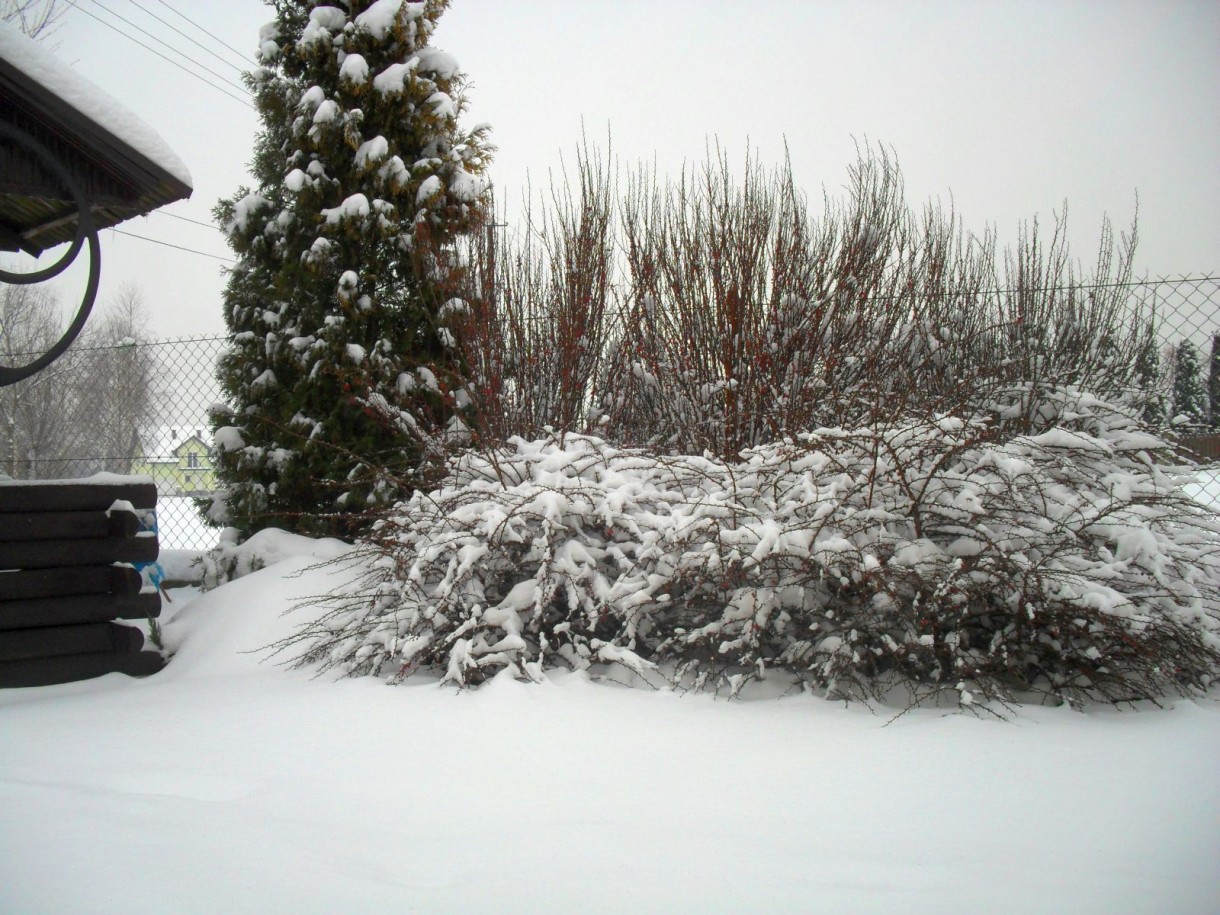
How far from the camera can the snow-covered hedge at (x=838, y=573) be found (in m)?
2.66

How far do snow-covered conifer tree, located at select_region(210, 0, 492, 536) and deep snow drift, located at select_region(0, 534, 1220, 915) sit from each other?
2272 mm

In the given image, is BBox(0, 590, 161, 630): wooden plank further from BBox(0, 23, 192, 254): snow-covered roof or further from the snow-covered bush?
BBox(0, 23, 192, 254): snow-covered roof

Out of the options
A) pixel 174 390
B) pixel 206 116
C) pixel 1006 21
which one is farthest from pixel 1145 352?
pixel 206 116

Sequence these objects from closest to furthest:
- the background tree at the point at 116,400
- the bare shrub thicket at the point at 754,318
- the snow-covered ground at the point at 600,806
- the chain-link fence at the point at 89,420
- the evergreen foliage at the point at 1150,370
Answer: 1. the snow-covered ground at the point at 600,806
2. the bare shrub thicket at the point at 754,318
3. the evergreen foliage at the point at 1150,370
4. the background tree at the point at 116,400
5. the chain-link fence at the point at 89,420

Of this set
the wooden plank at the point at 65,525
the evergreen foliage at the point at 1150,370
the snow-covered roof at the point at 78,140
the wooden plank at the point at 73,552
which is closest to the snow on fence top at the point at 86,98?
the snow-covered roof at the point at 78,140

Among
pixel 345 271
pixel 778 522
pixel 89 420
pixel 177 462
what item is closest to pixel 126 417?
pixel 89 420

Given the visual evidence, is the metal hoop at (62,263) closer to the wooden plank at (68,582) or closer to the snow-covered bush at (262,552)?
the wooden plank at (68,582)

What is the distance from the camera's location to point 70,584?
3.73 meters

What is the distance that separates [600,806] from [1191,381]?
18.2 feet

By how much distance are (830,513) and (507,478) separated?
1582 millimetres

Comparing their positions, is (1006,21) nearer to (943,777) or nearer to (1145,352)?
(1145,352)

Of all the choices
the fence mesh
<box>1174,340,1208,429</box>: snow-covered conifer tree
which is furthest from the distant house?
<box>1174,340,1208,429</box>: snow-covered conifer tree

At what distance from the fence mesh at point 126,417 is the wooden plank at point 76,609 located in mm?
2556

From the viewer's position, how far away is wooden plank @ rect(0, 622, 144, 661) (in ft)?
11.7
